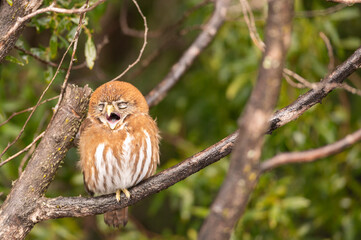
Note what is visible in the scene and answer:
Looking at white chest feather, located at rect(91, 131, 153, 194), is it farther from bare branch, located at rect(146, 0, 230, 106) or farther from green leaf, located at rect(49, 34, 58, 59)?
bare branch, located at rect(146, 0, 230, 106)

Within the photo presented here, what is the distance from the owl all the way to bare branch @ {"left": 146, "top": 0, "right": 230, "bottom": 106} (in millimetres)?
770

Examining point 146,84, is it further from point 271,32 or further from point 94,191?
point 271,32

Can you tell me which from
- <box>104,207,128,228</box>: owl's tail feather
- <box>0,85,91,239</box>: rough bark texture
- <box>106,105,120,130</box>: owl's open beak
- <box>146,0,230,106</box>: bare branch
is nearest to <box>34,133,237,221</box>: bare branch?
<box>0,85,91,239</box>: rough bark texture

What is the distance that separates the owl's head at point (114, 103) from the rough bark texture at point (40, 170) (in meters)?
0.38

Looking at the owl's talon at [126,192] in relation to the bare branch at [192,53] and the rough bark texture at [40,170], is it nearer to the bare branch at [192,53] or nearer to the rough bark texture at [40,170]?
the rough bark texture at [40,170]

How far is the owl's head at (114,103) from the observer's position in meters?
3.48

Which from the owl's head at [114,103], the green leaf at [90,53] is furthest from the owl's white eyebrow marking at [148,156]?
the green leaf at [90,53]

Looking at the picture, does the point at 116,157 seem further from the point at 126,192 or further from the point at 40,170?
the point at 40,170

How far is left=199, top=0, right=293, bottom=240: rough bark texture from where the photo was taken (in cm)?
169

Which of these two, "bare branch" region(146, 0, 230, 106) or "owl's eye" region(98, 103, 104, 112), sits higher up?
"bare branch" region(146, 0, 230, 106)

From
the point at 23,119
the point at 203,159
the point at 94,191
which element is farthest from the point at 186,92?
the point at 203,159

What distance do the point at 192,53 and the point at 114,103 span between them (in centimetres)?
138

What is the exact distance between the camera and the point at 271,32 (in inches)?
A: 66.9

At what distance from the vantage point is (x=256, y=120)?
1707mm
